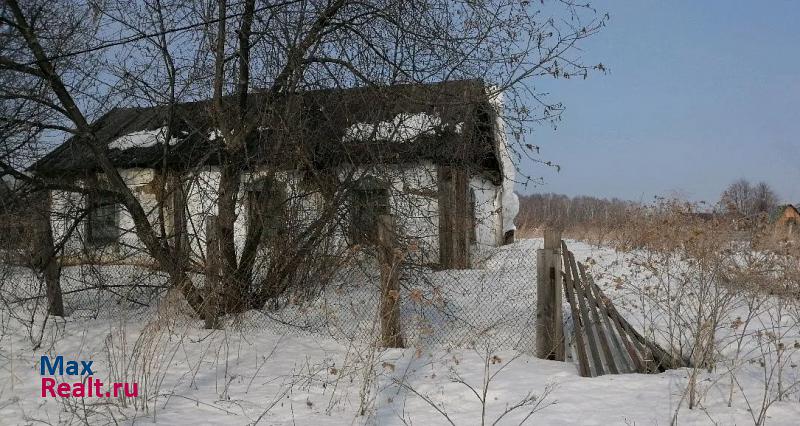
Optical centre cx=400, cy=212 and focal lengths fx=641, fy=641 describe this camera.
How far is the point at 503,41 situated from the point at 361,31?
5.72ft

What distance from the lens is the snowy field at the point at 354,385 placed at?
4680mm

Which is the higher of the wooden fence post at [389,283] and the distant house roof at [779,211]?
the distant house roof at [779,211]

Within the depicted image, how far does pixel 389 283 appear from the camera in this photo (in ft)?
21.4

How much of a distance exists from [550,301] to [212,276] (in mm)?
3962

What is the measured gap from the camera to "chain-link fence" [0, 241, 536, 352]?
7012mm

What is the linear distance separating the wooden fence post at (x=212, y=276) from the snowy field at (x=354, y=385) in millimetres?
224

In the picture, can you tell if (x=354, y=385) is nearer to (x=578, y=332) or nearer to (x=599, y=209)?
(x=578, y=332)

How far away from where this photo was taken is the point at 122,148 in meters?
13.6

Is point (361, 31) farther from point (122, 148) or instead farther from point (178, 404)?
point (122, 148)

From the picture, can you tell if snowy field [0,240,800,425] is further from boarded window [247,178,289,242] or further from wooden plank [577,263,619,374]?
boarded window [247,178,289,242]

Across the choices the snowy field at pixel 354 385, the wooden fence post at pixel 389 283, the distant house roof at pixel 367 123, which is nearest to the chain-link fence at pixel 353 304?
the snowy field at pixel 354 385

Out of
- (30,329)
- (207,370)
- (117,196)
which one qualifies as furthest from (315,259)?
(30,329)

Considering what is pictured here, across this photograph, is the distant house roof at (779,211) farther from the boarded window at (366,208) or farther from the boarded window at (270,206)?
the boarded window at (270,206)

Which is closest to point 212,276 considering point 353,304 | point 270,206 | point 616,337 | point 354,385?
point 270,206
